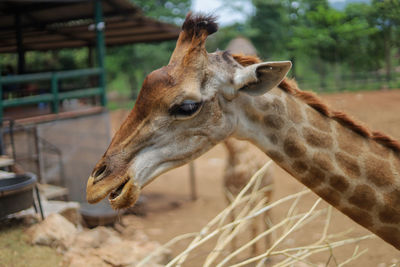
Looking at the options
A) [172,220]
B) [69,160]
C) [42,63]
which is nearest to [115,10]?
[69,160]

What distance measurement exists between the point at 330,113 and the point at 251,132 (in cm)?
55

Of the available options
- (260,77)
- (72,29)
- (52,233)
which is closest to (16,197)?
(52,233)

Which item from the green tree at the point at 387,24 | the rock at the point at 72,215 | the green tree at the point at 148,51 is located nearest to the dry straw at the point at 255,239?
the rock at the point at 72,215

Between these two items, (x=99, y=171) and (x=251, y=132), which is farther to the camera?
(x=251, y=132)

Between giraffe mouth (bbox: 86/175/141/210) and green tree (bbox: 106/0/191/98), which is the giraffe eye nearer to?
giraffe mouth (bbox: 86/175/141/210)

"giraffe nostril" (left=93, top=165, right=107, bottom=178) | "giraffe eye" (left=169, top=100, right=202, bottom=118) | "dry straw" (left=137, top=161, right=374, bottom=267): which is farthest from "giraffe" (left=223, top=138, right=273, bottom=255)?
"giraffe nostril" (left=93, top=165, right=107, bottom=178)

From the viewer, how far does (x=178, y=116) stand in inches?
89.7

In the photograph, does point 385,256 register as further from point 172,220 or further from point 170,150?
point 172,220

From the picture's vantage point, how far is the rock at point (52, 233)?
13.9ft

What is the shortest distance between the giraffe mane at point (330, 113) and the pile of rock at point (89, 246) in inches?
87.5

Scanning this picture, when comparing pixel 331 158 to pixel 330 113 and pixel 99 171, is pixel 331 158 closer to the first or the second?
pixel 330 113

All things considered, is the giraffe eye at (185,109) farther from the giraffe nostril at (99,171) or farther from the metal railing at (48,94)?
the metal railing at (48,94)

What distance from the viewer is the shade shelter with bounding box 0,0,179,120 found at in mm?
8219

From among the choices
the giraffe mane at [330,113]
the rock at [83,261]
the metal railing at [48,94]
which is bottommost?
the rock at [83,261]
